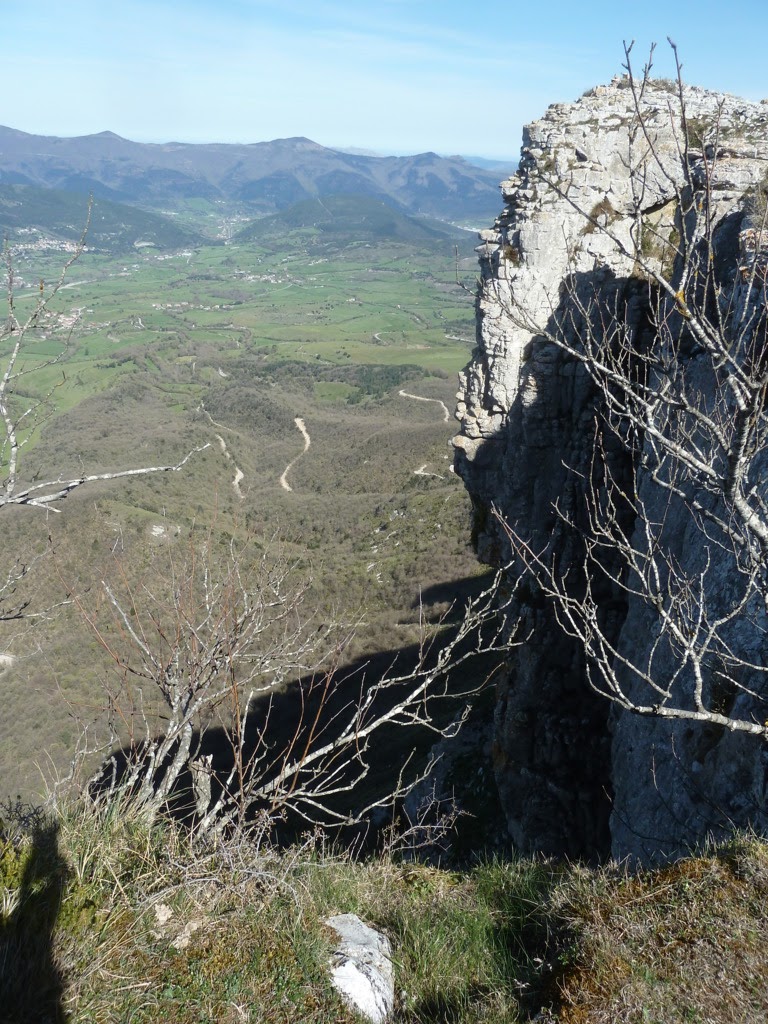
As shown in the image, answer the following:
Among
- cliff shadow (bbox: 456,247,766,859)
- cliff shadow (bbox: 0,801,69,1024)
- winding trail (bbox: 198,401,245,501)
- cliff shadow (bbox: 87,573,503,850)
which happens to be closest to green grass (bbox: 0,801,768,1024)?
cliff shadow (bbox: 0,801,69,1024)

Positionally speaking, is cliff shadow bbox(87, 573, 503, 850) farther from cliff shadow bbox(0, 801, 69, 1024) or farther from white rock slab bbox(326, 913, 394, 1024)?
cliff shadow bbox(0, 801, 69, 1024)

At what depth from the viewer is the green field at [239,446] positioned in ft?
87.6

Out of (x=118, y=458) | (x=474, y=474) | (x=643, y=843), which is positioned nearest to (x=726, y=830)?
→ (x=643, y=843)

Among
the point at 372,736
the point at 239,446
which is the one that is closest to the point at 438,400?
the point at 239,446

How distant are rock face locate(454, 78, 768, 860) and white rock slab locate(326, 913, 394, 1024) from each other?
255 inches

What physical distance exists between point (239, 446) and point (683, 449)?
66035mm

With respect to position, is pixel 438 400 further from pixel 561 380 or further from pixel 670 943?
pixel 670 943

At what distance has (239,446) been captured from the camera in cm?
6775

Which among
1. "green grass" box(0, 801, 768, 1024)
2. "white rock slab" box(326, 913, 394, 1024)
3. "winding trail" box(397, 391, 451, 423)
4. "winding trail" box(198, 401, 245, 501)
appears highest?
"green grass" box(0, 801, 768, 1024)

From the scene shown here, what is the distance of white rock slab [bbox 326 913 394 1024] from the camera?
3852mm

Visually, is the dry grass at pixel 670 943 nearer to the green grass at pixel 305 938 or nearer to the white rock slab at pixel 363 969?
the green grass at pixel 305 938

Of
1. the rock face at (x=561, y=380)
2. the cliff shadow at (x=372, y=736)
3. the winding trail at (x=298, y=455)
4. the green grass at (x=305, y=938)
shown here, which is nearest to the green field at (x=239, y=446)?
the winding trail at (x=298, y=455)

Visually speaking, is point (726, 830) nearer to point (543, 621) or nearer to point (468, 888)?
point (468, 888)

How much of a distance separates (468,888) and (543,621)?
8511 millimetres
